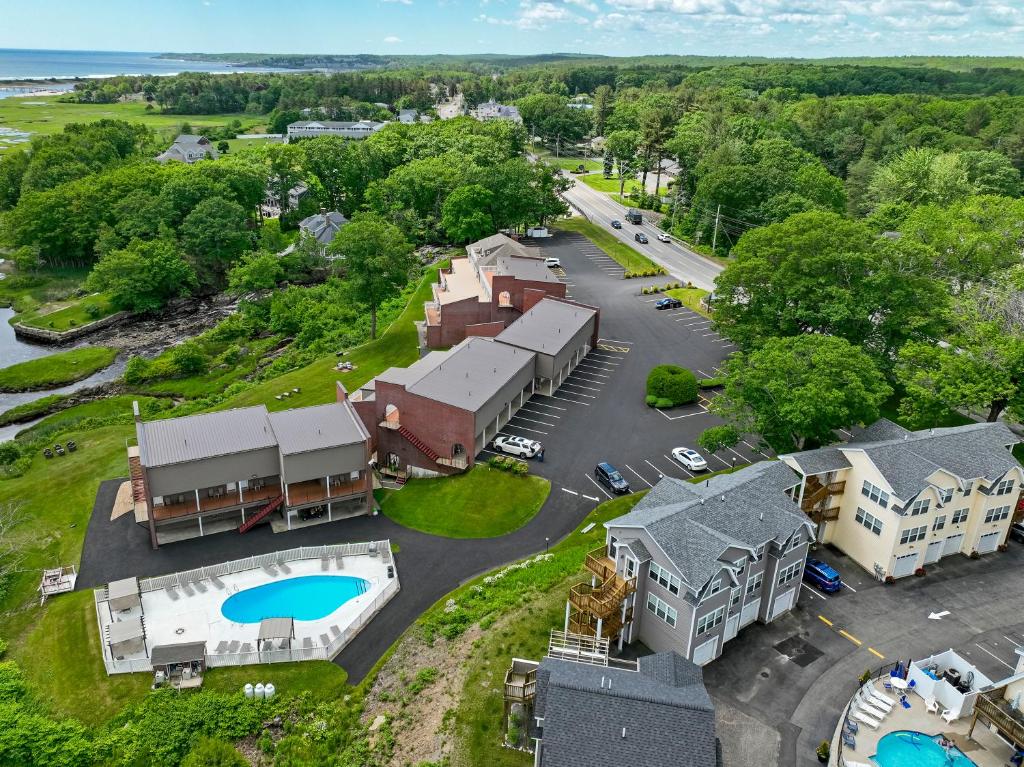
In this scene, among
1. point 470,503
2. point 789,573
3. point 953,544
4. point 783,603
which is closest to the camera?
point 789,573

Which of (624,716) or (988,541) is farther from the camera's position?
(988,541)

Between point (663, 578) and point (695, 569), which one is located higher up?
point (695, 569)

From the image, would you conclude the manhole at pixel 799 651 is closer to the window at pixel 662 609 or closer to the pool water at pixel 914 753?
the pool water at pixel 914 753

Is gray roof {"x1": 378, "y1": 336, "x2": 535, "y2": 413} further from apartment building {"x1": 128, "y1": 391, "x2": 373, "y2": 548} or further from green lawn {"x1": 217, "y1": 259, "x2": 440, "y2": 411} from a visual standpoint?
green lawn {"x1": 217, "y1": 259, "x2": 440, "y2": 411}

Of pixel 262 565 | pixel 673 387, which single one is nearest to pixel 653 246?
pixel 673 387

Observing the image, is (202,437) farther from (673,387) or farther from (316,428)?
(673,387)

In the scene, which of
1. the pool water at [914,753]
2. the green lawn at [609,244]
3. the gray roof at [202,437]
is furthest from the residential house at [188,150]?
the pool water at [914,753]
